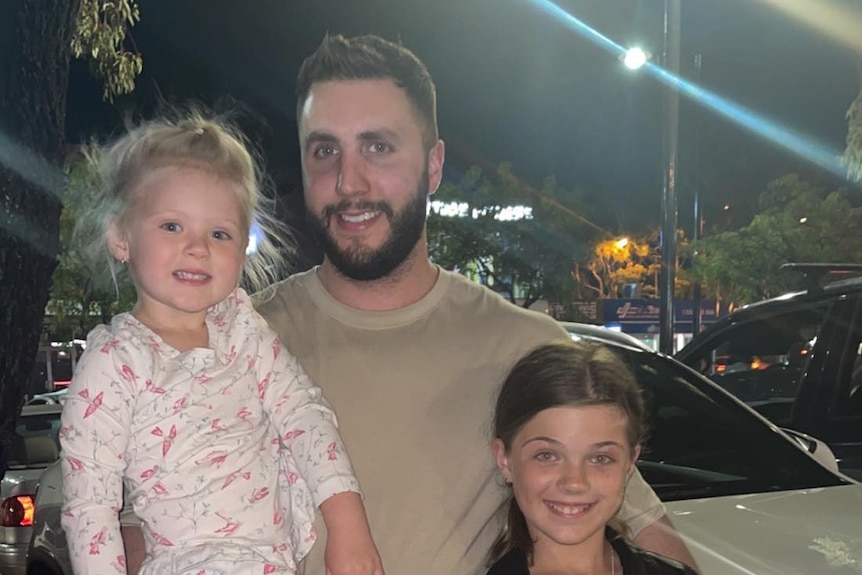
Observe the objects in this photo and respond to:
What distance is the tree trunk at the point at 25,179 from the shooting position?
317 centimetres

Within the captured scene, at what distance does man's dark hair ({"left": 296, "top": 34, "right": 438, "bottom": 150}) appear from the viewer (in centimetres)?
222

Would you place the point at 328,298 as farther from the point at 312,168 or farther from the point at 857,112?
the point at 857,112

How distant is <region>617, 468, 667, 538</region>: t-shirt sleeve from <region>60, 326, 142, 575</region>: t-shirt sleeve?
1.21 metres

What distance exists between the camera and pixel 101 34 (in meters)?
6.34

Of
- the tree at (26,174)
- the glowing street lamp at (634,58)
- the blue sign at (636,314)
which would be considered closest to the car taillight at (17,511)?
the tree at (26,174)

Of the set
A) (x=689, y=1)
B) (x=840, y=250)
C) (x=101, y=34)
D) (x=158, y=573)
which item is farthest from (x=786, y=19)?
(x=158, y=573)

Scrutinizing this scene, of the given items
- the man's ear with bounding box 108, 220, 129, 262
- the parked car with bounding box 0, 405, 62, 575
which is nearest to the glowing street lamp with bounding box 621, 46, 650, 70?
the parked car with bounding box 0, 405, 62, 575

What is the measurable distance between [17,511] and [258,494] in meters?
4.78

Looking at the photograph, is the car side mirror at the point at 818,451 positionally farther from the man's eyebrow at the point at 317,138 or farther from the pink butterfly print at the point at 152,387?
the pink butterfly print at the point at 152,387

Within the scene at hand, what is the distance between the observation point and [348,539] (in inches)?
74.5

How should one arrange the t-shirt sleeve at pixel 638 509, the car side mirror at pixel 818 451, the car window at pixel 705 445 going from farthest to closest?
the car side mirror at pixel 818 451 < the car window at pixel 705 445 < the t-shirt sleeve at pixel 638 509

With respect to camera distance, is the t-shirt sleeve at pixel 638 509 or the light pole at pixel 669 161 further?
the light pole at pixel 669 161

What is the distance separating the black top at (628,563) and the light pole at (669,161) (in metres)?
7.19

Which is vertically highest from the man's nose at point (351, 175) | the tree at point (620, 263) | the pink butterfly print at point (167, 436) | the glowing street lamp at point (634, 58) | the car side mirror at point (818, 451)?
the glowing street lamp at point (634, 58)
